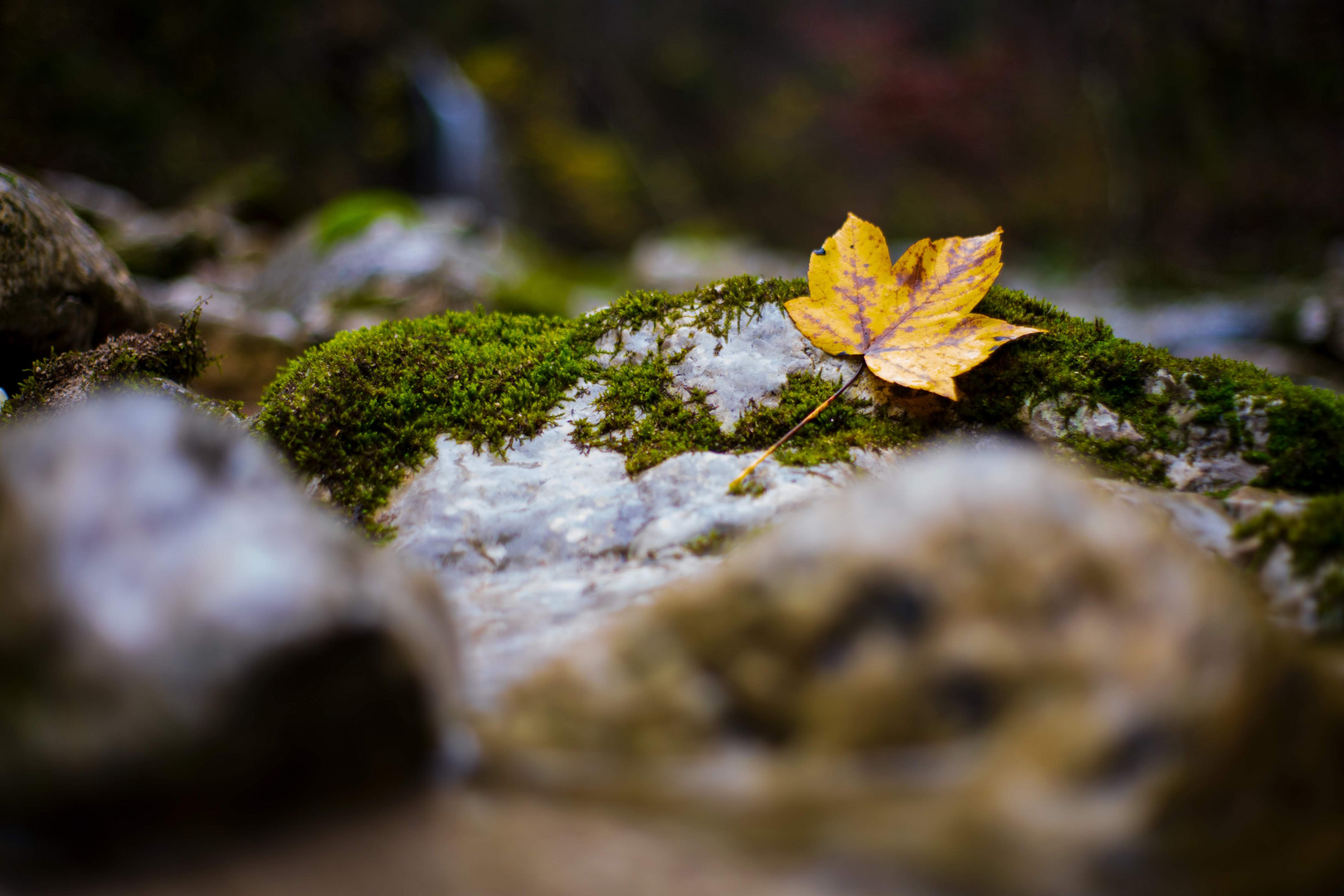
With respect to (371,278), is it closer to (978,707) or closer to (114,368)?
(114,368)

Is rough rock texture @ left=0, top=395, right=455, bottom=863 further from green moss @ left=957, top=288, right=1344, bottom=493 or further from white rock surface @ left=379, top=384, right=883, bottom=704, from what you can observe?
green moss @ left=957, top=288, right=1344, bottom=493

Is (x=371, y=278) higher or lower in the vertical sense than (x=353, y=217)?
lower

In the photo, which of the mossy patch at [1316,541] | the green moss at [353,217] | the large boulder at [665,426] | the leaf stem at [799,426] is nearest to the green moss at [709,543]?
the large boulder at [665,426]

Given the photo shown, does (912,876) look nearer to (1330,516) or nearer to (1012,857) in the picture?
(1012,857)

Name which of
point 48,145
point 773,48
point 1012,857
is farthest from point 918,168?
point 1012,857

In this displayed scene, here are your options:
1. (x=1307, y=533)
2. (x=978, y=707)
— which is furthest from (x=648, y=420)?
(x=1307, y=533)

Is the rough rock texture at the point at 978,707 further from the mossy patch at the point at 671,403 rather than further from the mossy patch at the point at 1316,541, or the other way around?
the mossy patch at the point at 671,403

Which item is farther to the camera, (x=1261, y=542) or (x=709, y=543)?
(x=709, y=543)

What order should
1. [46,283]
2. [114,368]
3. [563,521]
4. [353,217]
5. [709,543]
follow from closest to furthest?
[709,543] < [563,521] < [114,368] < [46,283] < [353,217]
